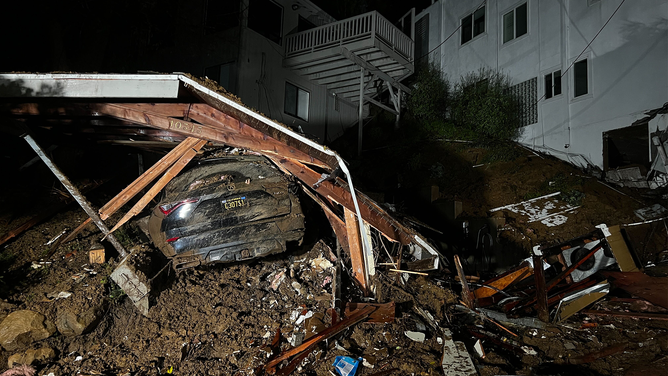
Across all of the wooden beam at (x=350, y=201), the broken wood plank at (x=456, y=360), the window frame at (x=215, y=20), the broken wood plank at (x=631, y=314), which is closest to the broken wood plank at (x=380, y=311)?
the broken wood plank at (x=456, y=360)

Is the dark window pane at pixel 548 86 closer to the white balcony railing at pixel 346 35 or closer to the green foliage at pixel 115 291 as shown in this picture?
the white balcony railing at pixel 346 35

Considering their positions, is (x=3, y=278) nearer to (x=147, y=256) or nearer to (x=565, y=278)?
(x=147, y=256)

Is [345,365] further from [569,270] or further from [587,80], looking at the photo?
[587,80]

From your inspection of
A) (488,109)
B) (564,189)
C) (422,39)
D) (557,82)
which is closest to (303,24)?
(422,39)

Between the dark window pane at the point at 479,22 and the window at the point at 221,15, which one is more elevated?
the dark window pane at the point at 479,22

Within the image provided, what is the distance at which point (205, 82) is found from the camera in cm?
425

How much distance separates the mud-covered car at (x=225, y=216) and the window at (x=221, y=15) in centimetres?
1012

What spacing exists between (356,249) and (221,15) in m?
11.2

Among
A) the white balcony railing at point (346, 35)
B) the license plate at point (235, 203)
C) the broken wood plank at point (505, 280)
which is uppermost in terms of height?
the white balcony railing at point (346, 35)

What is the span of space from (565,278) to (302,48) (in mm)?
11436

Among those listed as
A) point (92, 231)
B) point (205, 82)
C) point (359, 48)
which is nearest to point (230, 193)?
point (205, 82)

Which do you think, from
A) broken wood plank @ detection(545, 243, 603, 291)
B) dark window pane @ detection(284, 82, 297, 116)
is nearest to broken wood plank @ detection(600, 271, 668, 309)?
broken wood plank @ detection(545, 243, 603, 291)

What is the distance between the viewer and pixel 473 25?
15.8 metres

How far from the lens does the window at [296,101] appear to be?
14508 millimetres
